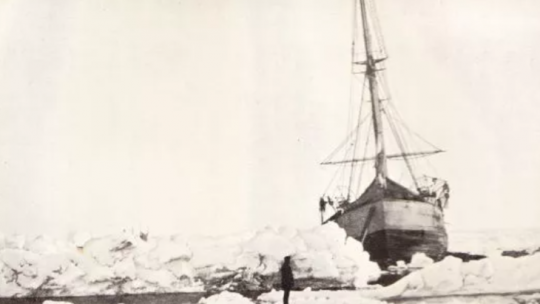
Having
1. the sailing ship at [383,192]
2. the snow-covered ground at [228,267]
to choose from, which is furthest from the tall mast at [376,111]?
the snow-covered ground at [228,267]

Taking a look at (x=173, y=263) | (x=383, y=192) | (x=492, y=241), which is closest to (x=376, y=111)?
(x=383, y=192)

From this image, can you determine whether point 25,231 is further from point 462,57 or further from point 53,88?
point 462,57

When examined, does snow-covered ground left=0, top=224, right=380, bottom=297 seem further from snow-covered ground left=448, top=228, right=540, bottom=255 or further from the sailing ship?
snow-covered ground left=448, top=228, right=540, bottom=255

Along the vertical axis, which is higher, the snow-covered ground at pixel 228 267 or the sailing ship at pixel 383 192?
the sailing ship at pixel 383 192

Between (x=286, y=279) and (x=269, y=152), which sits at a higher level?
(x=269, y=152)

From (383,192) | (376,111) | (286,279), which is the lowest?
(286,279)

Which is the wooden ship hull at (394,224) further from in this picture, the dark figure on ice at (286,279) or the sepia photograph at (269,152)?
the dark figure on ice at (286,279)

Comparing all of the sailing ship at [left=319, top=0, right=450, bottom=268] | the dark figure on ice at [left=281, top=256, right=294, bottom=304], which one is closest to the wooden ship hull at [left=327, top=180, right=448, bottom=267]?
the sailing ship at [left=319, top=0, right=450, bottom=268]

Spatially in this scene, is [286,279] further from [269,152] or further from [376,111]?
[376,111]
